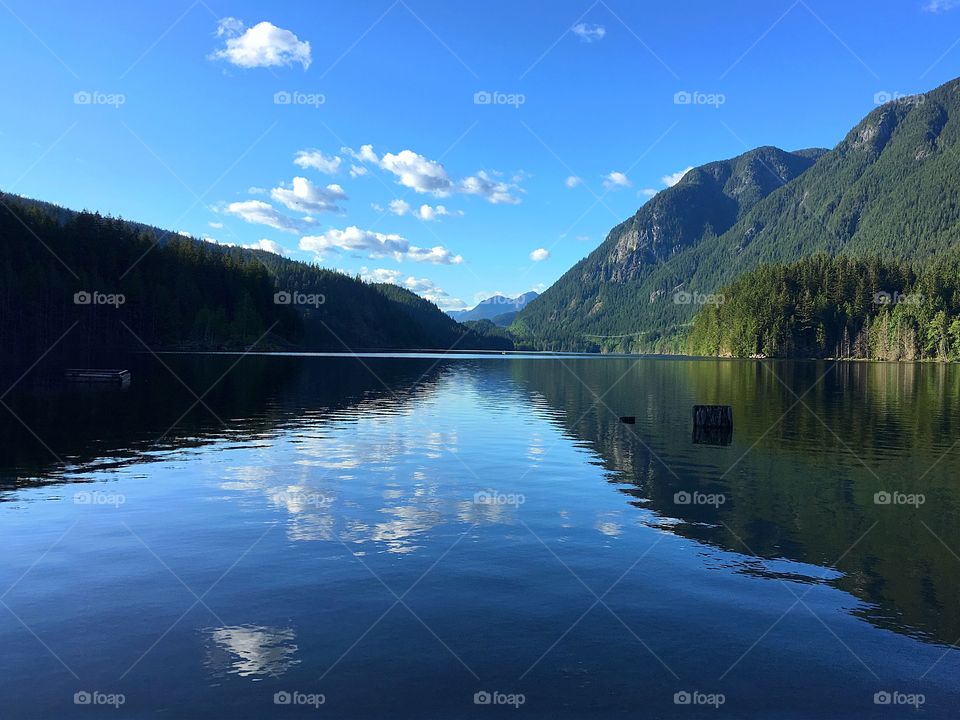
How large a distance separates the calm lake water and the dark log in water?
6523mm

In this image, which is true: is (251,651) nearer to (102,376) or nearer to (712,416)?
(712,416)

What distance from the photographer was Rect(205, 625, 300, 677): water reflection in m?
11.9

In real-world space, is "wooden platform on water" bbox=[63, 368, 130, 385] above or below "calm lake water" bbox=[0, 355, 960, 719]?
above

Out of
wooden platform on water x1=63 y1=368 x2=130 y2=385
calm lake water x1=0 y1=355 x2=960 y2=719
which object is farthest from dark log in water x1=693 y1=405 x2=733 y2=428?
wooden platform on water x1=63 y1=368 x2=130 y2=385

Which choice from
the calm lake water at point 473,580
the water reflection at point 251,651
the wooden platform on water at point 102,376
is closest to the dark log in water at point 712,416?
the calm lake water at point 473,580

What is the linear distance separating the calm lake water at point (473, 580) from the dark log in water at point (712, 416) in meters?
6.52

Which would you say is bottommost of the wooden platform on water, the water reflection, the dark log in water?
the water reflection

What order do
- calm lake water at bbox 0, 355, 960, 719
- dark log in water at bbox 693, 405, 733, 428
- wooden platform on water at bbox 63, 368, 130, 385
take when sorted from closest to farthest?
1. calm lake water at bbox 0, 355, 960, 719
2. dark log in water at bbox 693, 405, 733, 428
3. wooden platform on water at bbox 63, 368, 130, 385

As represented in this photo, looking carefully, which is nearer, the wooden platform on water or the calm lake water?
the calm lake water

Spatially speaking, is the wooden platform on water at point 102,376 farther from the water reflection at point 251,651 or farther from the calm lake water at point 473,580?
the water reflection at point 251,651

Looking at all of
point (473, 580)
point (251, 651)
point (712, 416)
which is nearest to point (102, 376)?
point (712, 416)

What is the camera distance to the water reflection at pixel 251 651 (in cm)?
1188

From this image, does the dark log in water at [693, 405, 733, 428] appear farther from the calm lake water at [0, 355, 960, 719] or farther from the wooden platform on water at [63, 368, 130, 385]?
the wooden platform on water at [63, 368, 130, 385]

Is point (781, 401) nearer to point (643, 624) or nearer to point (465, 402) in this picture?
point (465, 402)
